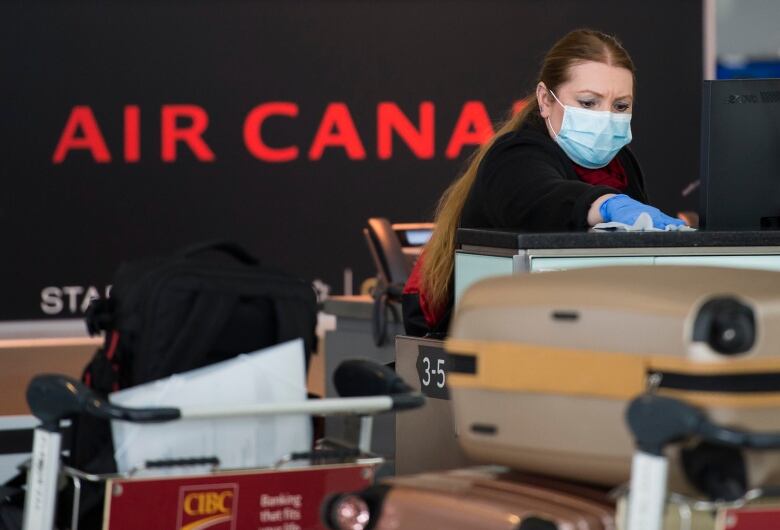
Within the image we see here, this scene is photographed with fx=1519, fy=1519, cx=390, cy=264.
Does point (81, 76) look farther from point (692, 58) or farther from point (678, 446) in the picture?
point (678, 446)

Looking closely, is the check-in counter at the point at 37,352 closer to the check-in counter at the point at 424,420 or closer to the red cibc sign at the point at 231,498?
the check-in counter at the point at 424,420

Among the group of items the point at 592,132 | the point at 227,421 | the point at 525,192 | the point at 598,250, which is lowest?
the point at 227,421

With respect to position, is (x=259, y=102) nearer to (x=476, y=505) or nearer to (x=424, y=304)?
(x=424, y=304)

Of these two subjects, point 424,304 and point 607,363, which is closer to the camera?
point 607,363

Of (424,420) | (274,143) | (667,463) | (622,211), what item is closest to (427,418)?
(424,420)

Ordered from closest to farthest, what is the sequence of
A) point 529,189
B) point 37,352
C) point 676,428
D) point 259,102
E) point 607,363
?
point 676,428 → point 607,363 → point 529,189 → point 37,352 → point 259,102

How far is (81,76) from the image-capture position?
7473 millimetres

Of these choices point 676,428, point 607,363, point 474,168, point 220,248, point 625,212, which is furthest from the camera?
point 474,168

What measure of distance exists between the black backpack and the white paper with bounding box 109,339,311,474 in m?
0.04

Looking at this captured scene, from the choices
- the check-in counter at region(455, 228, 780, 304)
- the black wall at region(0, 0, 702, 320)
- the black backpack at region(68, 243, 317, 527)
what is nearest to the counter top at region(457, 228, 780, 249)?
the check-in counter at region(455, 228, 780, 304)

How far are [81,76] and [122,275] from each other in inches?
206

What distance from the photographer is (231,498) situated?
2.37 metres

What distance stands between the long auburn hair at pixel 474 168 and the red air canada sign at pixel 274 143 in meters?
3.91

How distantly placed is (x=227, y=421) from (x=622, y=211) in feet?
2.89
